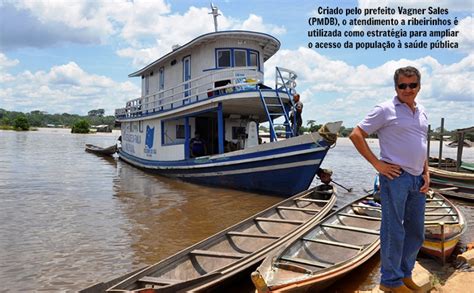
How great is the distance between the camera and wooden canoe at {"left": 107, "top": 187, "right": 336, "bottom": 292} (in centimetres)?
469

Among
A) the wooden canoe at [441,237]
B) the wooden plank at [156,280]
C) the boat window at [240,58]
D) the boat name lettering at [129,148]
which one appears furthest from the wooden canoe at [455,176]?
the boat name lettering at [129,148]

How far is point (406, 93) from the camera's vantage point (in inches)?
137

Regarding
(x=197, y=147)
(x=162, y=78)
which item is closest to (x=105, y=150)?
(x=162, y=78)

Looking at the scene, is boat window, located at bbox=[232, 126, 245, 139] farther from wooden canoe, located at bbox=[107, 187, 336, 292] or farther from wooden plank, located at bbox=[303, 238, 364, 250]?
wooden plank, located at bbox=[303, 238, 364, 250]

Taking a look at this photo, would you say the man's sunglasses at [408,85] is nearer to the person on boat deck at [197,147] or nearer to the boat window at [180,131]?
the person on boat deck at [197,147]

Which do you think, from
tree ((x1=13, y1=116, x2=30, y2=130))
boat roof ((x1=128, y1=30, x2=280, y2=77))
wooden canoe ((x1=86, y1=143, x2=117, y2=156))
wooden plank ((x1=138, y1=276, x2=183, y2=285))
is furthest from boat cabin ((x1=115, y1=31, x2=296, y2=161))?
tree ((x1=13, y1=116, x2=30, y2=130))

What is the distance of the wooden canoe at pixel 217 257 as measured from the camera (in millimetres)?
4691

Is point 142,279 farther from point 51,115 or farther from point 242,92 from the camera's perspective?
point 51,115

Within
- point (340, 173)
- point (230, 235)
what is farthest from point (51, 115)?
point (230, 235)

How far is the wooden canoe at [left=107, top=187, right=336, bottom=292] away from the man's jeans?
2.03m

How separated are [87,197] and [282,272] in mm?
10016

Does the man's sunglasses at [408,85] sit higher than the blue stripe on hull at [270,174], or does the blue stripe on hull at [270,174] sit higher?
the man's sunglasses at [408,85]

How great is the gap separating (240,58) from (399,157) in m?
12.3

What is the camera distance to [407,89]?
3469 millimetres
